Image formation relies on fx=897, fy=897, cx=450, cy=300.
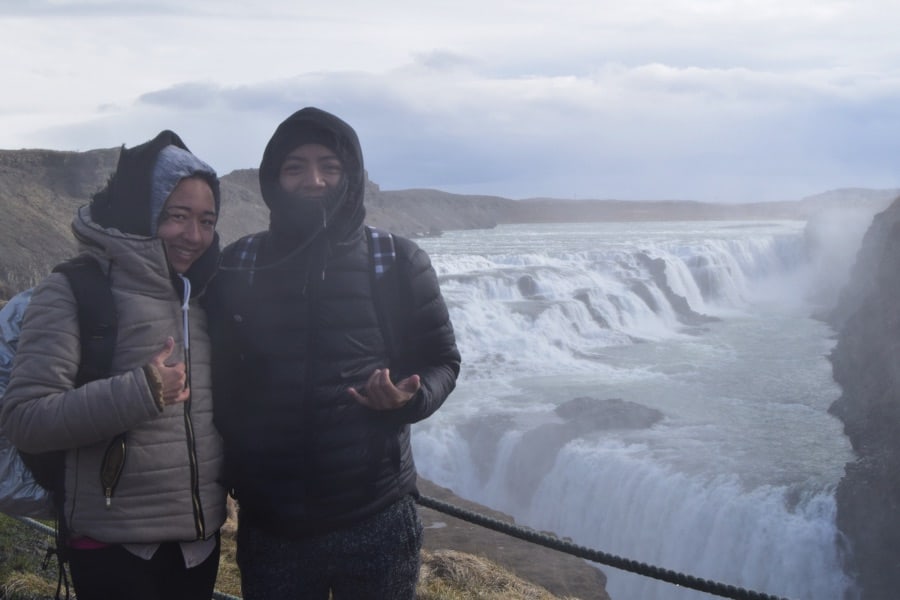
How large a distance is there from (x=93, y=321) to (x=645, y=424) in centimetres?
1409

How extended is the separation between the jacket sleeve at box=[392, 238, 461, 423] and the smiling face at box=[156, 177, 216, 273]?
444mm

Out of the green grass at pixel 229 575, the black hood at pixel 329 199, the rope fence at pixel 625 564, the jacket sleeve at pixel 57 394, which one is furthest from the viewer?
the green grass at pixel 229 575

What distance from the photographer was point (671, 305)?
27.5 m

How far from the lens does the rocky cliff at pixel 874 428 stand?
11016 millimetres

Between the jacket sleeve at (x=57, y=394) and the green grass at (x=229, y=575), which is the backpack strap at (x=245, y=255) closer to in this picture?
the jacket sleeve at (x=57, y=394)

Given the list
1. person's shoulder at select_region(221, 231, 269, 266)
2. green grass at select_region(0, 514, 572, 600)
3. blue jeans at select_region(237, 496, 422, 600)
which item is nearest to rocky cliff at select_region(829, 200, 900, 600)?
green grass at select_region(0, 514, 572, 600)

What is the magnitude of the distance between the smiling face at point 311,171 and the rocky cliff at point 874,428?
10832 millimetres

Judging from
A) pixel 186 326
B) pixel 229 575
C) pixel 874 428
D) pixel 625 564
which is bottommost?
pixel 874 428

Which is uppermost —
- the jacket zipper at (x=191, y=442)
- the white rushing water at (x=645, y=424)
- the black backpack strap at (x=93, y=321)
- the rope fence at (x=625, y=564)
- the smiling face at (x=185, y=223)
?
the smiling face at (x=185, y=223)

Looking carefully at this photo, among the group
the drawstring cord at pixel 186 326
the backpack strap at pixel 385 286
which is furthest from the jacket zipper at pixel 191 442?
the backpack strap at pixel 385 286

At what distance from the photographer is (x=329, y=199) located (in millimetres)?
1989

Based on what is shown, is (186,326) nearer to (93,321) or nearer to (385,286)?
(93,321)

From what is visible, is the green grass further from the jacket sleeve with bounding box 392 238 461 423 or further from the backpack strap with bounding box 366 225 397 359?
the backpack strap with bounding box 366 225 397 359

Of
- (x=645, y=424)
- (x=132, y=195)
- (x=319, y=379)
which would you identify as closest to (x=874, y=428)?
(x=645, y=424)
